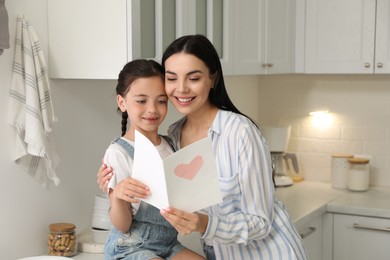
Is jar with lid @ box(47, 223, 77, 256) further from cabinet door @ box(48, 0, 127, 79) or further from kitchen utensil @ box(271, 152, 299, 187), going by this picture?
kitchen utensil @ box(271, 152, 299, 187)

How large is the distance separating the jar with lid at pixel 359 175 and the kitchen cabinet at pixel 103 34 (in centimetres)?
163

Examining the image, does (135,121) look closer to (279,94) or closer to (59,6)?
(59,6)

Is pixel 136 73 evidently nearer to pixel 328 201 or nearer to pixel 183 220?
pixel 183 220

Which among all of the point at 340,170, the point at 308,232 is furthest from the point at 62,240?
the point at 340,170

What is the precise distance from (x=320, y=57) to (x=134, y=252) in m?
2.00

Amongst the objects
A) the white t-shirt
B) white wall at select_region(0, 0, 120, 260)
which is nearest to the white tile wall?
white wall at select_region(0, 0, 120, 260)

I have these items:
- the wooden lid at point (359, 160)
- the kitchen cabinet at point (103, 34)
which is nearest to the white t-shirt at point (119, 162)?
the kitchen cabinet at point (103, 34)

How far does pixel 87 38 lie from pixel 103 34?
0.26 ft

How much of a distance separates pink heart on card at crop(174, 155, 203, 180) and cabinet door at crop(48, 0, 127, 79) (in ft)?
2.38

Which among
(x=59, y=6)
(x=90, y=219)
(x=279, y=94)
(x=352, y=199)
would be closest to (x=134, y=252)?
(x=90, y=219)

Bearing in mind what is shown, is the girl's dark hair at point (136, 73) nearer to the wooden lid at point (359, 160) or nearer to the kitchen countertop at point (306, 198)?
the kitchen countertop at point (306, 198)

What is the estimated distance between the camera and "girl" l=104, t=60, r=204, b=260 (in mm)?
1864

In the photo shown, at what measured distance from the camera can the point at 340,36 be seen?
11.4ft

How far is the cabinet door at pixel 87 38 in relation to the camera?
2.23 metres
